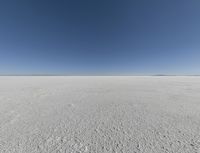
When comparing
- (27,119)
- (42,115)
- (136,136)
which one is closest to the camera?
(136,136)

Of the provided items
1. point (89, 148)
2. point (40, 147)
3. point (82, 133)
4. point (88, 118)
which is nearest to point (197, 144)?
point (89, 148)

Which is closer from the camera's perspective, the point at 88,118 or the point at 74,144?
the point at 74,144

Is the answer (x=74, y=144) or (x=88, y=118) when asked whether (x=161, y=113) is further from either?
(x=74, y=144)

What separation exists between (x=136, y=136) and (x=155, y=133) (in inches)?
19.8

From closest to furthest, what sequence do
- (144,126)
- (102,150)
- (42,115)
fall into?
1. (102,150)
2. (144,126)
3. (42,115)

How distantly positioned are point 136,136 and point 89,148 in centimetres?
110

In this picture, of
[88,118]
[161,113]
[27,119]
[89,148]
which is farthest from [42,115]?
[161,113]

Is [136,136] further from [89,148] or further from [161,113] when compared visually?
[161,113]

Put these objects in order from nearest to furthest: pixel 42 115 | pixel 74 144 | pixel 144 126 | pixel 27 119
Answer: pixel 74 144
pixel 144 126
pixel 27 119
pixel 42 115

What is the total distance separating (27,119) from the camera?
124 inches

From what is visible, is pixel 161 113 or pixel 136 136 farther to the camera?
pixel 161 113

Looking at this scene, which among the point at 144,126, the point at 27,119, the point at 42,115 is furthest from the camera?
the point at 42,115

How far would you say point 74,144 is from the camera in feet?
6.77

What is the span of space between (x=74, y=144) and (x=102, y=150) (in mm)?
592
